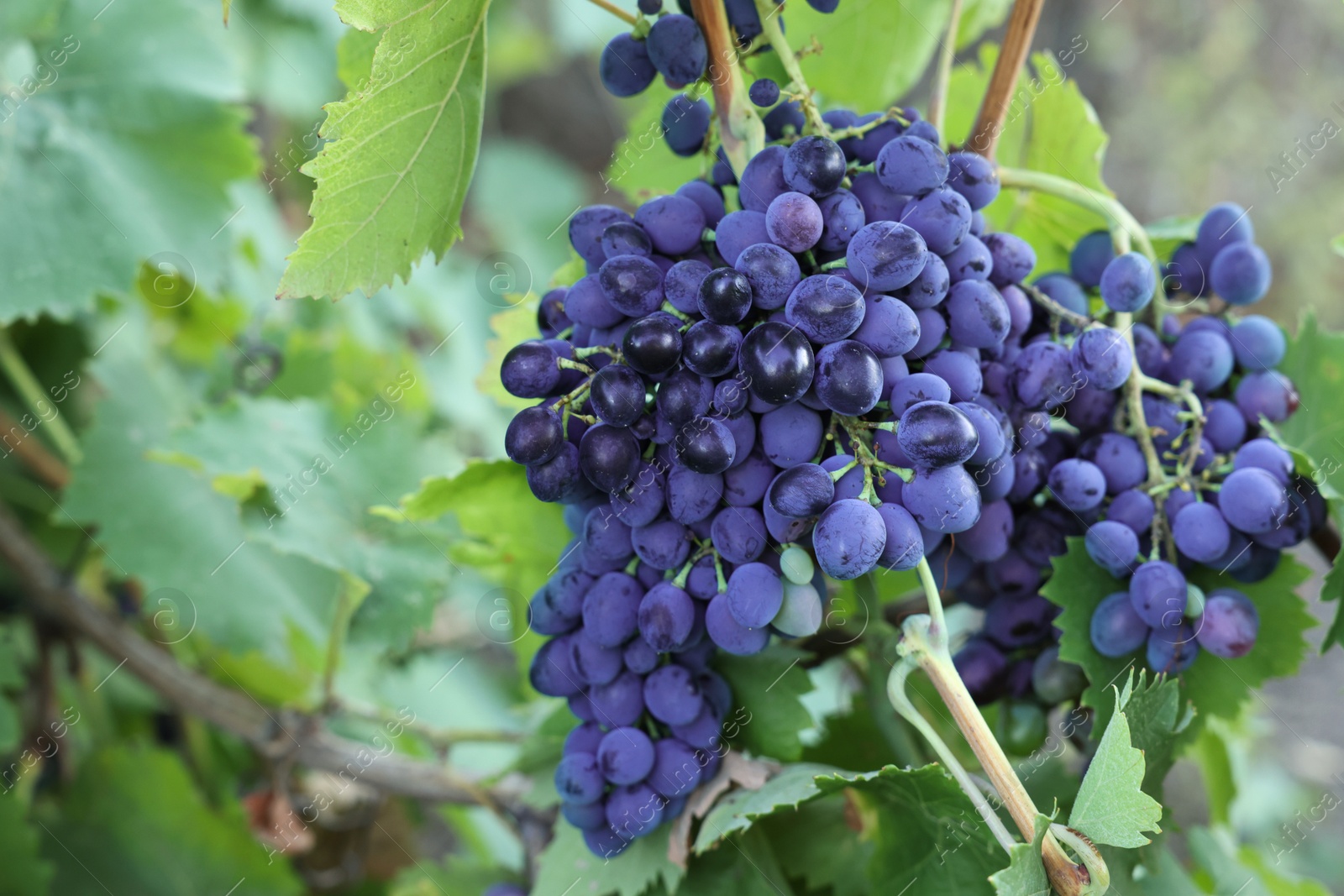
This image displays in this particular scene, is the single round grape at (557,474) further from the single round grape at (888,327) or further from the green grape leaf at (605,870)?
the green grape leaf at (605,870)

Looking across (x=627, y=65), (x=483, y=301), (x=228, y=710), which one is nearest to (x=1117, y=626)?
(x=627, y=65)

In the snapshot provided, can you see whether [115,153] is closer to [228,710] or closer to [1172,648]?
[228,710]

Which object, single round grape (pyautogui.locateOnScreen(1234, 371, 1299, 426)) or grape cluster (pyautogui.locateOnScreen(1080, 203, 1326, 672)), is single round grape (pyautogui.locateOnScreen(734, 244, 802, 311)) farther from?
single round grape (pyautogui.locateOnScreen(1234, 371, 1299, 426))

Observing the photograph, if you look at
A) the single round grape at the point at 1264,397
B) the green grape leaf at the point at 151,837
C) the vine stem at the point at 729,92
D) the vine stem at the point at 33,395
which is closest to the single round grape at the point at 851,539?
the vine stem at the point at 729,92

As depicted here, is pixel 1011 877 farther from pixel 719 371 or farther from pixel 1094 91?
pixel 1094 91

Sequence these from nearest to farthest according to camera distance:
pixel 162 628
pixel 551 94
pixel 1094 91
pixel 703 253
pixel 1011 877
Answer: pixel 1011 877, pixel 703 253, pixel 162 628, pixel 1094 91, pixel 551 94

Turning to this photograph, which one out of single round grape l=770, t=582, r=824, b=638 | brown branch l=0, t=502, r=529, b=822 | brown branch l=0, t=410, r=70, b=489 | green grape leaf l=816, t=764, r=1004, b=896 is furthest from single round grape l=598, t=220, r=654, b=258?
brown branch l=0, t=410, r=70, b=489

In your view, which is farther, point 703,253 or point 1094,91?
point 1094,91

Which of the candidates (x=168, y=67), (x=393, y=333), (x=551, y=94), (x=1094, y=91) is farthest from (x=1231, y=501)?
(x=551, y=94)
